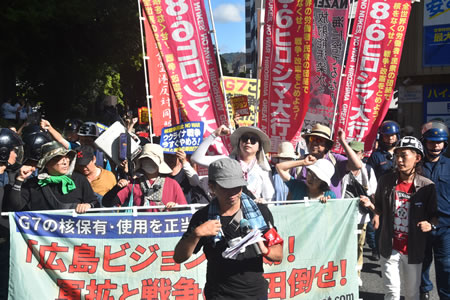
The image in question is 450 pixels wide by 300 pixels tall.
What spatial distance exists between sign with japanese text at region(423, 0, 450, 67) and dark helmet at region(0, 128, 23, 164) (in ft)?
43.4

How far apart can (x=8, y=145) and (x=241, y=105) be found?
4683 mm

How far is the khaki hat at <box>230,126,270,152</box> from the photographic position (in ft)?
18.3

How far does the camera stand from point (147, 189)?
5250 mm

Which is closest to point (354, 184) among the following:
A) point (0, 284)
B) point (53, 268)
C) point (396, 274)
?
point (396, 274)

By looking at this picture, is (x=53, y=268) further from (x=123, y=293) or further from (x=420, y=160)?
(x=420, y=160)

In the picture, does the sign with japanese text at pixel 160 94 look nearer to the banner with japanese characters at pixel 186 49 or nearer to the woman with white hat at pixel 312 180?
the banner with japanese characters at pixel 186 49

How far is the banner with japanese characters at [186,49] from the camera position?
6.31 m

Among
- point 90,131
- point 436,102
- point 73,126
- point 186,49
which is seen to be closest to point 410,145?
point 186,49

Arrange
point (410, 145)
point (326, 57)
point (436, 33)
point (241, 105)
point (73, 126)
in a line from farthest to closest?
point (436, 33) → point (241, 105) → point (73, 126) → point (326, 57) → point (410, 145)

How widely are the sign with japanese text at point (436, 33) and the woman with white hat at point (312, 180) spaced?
1143cm

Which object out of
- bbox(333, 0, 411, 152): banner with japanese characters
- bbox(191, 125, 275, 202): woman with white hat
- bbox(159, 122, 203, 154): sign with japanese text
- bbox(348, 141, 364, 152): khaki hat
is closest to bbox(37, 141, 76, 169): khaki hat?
bbox(159, 122, 203, 154): sign with japanese text

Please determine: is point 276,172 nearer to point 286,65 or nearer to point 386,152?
point 286,65

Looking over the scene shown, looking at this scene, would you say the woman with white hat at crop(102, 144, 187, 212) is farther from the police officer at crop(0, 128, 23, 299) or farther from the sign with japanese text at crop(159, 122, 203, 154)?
the police officer at crop(0, 128, 23, 299)

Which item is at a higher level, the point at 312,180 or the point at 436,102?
the point at 436,102
